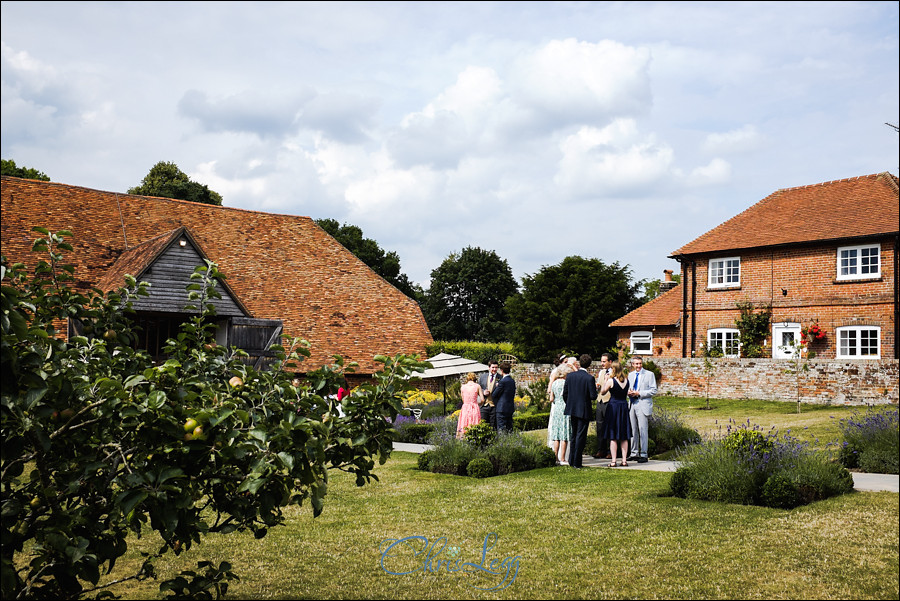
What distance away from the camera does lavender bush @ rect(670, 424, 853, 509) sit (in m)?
9.04

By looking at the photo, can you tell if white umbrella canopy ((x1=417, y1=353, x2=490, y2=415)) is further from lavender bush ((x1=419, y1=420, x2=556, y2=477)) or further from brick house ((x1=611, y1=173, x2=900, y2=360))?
brick house ((x1=611, y1=173, x2=900, y2=360))

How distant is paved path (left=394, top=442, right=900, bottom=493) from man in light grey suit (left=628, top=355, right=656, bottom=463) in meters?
0.36

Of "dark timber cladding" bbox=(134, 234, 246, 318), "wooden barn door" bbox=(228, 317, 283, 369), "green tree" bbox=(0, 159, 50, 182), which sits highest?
"green tree" bbox=(0, 159, 50, 182)

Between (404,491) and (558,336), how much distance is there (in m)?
32.6

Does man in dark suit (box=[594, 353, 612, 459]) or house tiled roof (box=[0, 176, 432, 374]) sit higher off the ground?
house tiled roof (box=[0, 176, 432, 374])

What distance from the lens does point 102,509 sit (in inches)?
146

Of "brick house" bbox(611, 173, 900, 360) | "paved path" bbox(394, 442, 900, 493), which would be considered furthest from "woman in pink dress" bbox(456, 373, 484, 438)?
"brick house" bbox(611, 173, 900, 360)

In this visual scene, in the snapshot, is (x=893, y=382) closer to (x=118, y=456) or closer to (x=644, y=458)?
(x=644, y=458)

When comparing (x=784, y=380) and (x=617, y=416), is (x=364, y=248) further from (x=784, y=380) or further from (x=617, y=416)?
(x=617, y=416)

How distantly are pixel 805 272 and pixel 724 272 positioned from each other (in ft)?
11.5

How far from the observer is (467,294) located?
74.1 m

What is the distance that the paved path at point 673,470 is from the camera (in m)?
9.00

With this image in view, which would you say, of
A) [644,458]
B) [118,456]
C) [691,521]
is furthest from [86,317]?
[644,458]

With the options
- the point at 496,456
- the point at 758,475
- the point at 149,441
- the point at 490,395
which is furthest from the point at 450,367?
the point at 149,441
